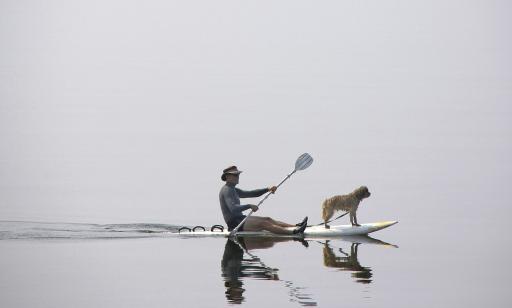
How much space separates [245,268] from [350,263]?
1.97 m

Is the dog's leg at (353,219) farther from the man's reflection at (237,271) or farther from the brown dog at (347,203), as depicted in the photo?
the man's reflection at (237,271)

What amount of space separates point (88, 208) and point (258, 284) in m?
11.5

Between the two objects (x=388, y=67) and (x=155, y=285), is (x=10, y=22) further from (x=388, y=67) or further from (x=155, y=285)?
(x=155, y=285)

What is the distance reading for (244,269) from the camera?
2336 cm

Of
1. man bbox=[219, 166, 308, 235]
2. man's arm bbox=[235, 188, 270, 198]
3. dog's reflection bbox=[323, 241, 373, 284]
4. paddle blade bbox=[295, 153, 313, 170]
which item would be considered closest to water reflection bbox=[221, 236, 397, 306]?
dog's reflection bbox=[323, 241, 373, 284]

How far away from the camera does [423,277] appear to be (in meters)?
23.0

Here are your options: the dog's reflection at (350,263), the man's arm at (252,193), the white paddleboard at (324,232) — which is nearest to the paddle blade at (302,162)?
the white paddleboard at (324,232)

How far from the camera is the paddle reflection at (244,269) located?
2089 centimetres

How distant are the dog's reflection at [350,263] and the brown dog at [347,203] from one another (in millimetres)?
918

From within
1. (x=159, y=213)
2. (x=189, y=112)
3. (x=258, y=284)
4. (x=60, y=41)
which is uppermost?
(x=60, y=41)

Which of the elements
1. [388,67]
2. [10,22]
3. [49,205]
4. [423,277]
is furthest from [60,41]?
[423,277]

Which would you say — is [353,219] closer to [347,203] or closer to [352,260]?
[347,203]

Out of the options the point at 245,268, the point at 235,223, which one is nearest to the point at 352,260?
the point at 245,268

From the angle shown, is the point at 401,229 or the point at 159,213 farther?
the point at 159,213
